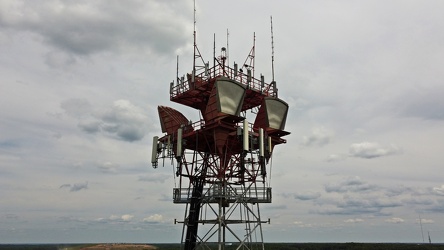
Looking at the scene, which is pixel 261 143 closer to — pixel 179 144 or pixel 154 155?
pixel 179 144

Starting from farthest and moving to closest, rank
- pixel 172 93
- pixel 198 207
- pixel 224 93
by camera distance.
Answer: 1. pixel 172 93
2. pixel 198 207
3. pixel 224 93

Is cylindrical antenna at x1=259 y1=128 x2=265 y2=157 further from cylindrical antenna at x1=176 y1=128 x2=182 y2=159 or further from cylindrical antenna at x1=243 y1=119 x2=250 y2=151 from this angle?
cylindrical antenna at x1=176 y1=128 x2=182 y2=159

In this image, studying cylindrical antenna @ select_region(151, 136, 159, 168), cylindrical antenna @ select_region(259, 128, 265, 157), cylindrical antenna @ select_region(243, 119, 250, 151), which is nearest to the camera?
cylindrical antenna @ select_region(243, 119, 250, 151)

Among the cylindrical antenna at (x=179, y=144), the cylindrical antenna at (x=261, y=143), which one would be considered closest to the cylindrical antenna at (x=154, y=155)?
the cylindrical antenna at (x=179, y=144)

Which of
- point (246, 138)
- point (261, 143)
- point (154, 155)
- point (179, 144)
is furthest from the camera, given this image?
point (154, 155)

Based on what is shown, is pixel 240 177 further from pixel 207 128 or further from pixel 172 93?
pixel 172 93

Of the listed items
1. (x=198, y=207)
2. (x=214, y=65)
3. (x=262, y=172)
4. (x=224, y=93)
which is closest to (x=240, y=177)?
(x=262, y=172)

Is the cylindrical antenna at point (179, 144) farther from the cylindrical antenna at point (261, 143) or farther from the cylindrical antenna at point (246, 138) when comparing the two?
the cylindrical antenna at point (261, 143)

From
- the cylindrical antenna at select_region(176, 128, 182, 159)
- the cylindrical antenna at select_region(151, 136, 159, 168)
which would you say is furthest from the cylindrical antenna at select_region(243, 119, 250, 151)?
the cylindrical antenna at select_region(151, 136, 159, 168)

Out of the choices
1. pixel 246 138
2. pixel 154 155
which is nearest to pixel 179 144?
pixel 154 155

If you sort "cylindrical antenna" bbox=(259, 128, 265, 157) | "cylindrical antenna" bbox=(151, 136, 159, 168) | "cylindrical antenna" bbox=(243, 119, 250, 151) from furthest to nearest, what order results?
"cylindrical antenna" bbox=(151, 136, 159, 168)
"cylindrical antenna" bbox=(259, 128, 265, 157)
"cylindrical antenna" bbox=(243, 119, 250, 151)

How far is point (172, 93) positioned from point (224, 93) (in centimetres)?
913

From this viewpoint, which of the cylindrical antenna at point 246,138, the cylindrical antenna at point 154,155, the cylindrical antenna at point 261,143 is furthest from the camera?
the cylindrical antenna at point 154,155

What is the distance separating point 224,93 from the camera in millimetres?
39500
